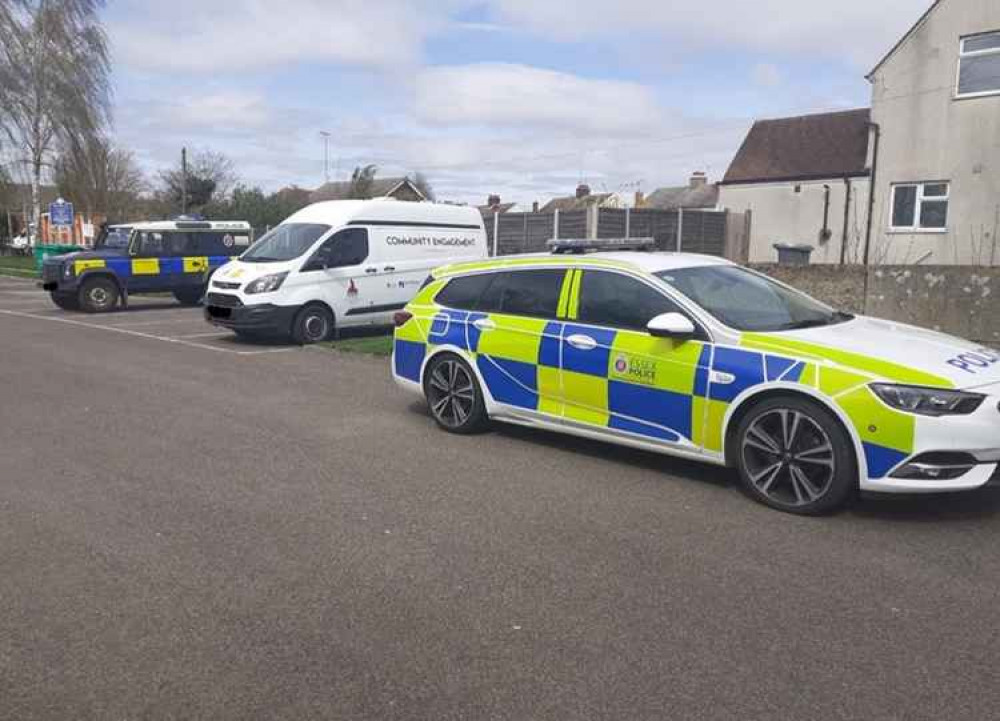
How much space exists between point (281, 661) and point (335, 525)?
5.16 ft

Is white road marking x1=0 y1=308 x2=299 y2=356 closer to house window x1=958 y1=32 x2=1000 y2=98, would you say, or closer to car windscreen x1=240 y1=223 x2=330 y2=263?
car windscreen x1=240 y1=223 x2=330 y2=263

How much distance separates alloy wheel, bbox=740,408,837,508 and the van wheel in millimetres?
8936

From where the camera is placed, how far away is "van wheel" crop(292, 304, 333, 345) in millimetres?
13062

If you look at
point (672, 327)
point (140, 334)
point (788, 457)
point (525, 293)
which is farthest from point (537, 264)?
point (140, 334)

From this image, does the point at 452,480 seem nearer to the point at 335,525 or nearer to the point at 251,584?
the point at 335,525

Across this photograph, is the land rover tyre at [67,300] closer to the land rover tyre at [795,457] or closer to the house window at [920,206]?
the land rover tyre at [795,457]

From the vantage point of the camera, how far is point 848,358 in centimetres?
509

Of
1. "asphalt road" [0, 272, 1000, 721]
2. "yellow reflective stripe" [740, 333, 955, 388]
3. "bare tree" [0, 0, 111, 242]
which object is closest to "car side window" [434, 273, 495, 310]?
"asphalt road" [0, 272, 1000, 721]

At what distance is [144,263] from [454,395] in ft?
45.9

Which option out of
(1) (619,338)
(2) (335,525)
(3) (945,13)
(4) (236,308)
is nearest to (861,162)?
(3) (945,13)

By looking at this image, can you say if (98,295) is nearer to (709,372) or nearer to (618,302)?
(618,302)

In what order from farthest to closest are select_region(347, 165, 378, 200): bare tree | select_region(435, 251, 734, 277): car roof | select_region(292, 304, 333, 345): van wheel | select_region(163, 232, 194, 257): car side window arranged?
select_region(347, 165, 378, 200): bare tree
select_region(163, 232, 194, 257): car side window
select_region(292, 304, 333, 345): van wheel
select_region(435, 251, 734, 277): car roof

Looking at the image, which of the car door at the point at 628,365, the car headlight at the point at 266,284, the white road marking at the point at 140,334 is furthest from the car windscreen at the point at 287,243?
the car door at the point at 628,365

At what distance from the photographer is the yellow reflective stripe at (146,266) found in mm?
18891
